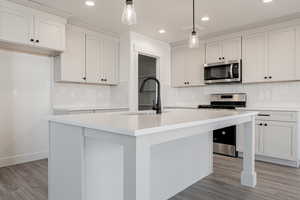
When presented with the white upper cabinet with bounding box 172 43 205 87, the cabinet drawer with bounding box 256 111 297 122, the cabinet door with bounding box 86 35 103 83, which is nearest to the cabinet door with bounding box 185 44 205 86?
the white upper cabinet with bounding box 172 43 205 87

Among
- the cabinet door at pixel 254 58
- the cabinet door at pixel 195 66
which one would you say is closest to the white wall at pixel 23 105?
the cabinet door at pixel 195 66

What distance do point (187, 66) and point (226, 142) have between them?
1.97 metres

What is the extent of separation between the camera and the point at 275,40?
3471mm

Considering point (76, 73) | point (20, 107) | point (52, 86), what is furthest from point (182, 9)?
point (20, 107)

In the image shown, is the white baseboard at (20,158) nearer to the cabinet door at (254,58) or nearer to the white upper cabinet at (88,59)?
the white upper cabinet at (88,59)

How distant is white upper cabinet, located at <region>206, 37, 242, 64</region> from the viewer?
3.90 meters

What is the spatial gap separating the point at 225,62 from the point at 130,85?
201 centimetres

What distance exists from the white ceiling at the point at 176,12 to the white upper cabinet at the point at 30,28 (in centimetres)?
25

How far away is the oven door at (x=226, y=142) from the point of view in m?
3.62

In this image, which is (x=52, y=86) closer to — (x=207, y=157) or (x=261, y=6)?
(x=207, y=157)

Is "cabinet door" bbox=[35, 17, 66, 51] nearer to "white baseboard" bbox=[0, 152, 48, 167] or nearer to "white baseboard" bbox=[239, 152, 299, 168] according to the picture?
"white baseboard" bbox=[0, 152, 48, 167]

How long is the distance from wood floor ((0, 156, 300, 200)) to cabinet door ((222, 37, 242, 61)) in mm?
2111

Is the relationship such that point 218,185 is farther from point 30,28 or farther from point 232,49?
point 30,28

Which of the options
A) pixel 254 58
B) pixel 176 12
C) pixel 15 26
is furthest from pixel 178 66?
pixel 15 26
